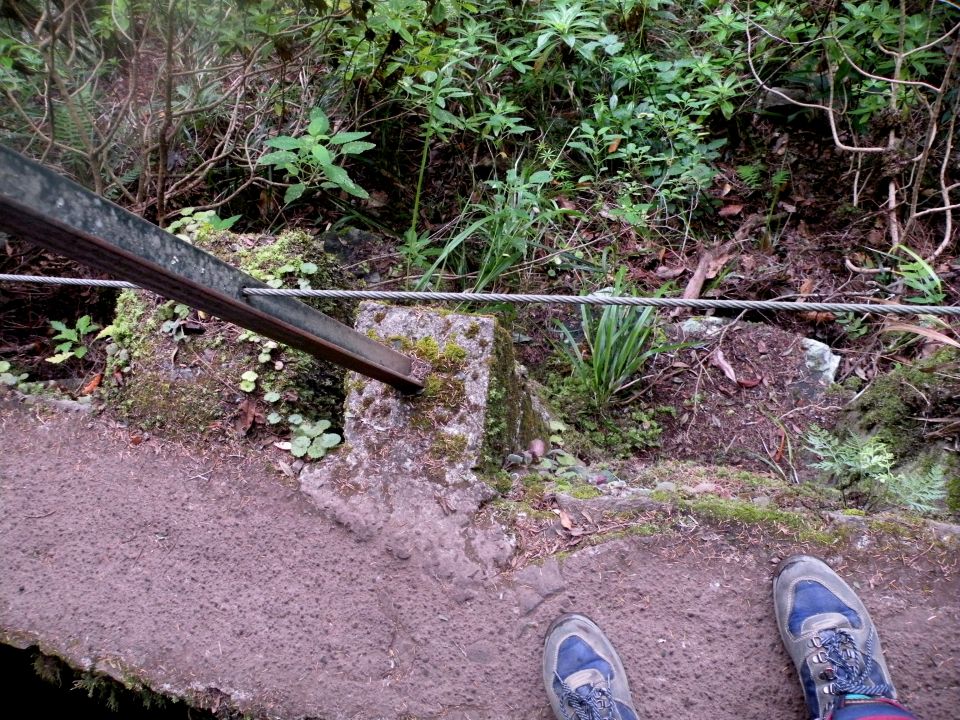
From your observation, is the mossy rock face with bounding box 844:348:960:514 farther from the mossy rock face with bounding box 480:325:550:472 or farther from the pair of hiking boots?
the mossy rock face with bounding box 480:325:550:472

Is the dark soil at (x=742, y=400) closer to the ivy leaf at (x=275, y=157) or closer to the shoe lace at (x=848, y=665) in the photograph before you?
the shoe lace at (x=848, y=665)

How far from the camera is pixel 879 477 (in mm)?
2045

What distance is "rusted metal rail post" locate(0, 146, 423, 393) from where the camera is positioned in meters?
1.08

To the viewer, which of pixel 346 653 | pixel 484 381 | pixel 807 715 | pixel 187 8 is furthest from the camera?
pixel 187 8

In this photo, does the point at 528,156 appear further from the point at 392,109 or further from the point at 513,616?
the point at 513,616

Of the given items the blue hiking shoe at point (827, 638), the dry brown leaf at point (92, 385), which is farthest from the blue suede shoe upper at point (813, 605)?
the dry brown leaf at point (92, 385)

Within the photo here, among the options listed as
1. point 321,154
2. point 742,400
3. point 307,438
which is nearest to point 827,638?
point 742,400

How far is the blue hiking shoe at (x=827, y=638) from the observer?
1.67 metres

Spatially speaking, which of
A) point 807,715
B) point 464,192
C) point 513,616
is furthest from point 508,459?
point 464,192

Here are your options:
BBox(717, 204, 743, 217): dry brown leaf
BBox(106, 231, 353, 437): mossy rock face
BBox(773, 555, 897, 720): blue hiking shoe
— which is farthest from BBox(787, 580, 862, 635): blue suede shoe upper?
BBox(717, 204, 743, 217): dry brown leaf

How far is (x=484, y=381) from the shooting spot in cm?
221

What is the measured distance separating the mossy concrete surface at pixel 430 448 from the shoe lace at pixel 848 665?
92 centimetres

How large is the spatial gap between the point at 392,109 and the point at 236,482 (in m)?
2.40

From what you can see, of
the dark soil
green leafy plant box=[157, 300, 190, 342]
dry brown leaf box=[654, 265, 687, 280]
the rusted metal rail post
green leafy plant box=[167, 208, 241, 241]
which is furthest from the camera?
dry brown leaf box=[654, 265, 687, 280]
